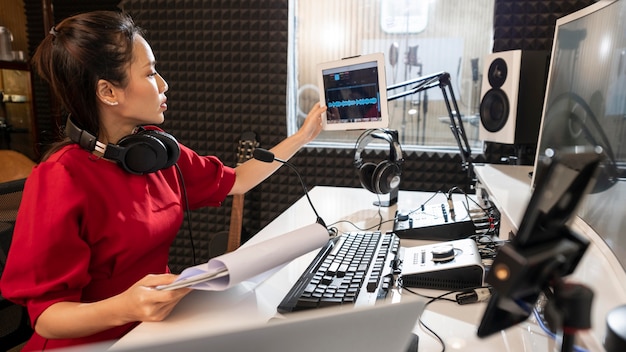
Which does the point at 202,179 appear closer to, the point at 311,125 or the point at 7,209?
the point at 311,125

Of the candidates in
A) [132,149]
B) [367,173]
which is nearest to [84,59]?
[132,149]

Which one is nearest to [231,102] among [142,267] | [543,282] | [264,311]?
[142,267]

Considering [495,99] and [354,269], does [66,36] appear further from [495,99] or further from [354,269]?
[495,99]

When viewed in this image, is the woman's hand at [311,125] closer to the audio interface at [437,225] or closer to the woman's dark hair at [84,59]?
the audio interface at [437,225]

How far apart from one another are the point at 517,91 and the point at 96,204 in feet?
5.21

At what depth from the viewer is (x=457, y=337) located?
2.72ft

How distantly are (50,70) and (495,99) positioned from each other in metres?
1.66

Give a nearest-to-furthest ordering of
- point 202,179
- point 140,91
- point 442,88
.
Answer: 1. point 140,91
2. point 202,179
3. point 442,88

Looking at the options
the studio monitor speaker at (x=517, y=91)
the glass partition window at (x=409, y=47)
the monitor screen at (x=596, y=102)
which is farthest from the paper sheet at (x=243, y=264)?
the glass partition window at (x=409, y=47)

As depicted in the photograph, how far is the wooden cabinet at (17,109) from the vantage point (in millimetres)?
2977

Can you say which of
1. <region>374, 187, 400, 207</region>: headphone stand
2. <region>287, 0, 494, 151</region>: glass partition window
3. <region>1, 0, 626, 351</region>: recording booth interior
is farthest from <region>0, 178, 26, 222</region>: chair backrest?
<region>287, 0, 494, 151</region>: glass partition window

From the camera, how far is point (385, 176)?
5.26 ft

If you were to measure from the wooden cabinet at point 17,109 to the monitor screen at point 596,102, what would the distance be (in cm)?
312

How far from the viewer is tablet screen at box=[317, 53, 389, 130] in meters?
1.59
